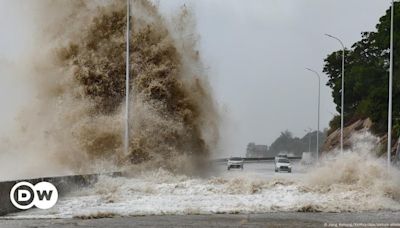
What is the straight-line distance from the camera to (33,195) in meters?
19.1

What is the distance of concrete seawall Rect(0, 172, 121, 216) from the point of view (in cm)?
1767

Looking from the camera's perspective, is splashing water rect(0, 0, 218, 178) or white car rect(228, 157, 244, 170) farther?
white car rect(228, 157, 244, 170)

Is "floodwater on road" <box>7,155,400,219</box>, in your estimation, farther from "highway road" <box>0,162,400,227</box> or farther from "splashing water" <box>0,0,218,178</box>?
"splashing water" <box>0,0,218,178</box>

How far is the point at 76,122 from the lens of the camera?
3312 centimetres

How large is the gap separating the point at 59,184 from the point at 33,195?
2372 millimetres

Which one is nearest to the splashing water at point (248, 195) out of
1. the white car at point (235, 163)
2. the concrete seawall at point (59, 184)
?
the concrete seawall at point (59, 184)

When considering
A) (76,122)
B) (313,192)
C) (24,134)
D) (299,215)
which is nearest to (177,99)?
(76,122)

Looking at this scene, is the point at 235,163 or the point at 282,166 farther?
the point at 235,163

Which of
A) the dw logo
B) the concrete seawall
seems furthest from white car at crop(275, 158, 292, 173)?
the dw logo

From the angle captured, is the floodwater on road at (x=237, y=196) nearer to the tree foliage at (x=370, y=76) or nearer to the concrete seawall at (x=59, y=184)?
the concrete seawall at (x=59, y=184)

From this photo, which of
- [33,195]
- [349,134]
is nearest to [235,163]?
[349,134]

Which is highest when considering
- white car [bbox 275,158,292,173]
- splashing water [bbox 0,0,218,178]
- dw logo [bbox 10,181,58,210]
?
splashing water [bbox 0,0,218,178]

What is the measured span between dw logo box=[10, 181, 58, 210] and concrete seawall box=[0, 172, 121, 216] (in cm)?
13

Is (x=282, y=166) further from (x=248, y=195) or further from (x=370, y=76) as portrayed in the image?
(x=248, y=195)
